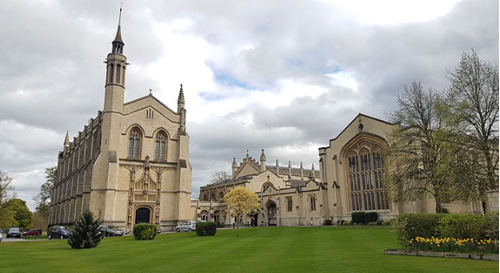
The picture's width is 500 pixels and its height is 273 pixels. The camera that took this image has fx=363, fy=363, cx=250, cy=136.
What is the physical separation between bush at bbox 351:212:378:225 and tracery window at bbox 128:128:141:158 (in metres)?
29.7

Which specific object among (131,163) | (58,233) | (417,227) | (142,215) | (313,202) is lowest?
(58,233)

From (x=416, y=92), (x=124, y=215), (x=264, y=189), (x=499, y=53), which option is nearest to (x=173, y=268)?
(x=499, y=53)

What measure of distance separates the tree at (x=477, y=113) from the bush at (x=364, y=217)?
19228 mm

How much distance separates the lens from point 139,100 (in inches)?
2035

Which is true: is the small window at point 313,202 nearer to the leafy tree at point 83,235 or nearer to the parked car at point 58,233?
the parked car at point 58,233

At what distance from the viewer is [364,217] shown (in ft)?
135

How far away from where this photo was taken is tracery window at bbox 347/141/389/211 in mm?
41688

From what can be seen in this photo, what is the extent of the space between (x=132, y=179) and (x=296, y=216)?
23.0m

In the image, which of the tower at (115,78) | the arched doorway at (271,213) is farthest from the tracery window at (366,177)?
the tower at (115,78)

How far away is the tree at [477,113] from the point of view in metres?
20.7

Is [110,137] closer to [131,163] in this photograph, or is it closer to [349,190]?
[131,163]

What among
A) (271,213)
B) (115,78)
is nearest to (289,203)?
(271,213)

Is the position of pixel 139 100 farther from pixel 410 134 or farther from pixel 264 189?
pixel 410 134

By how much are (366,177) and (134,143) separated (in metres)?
31.1
